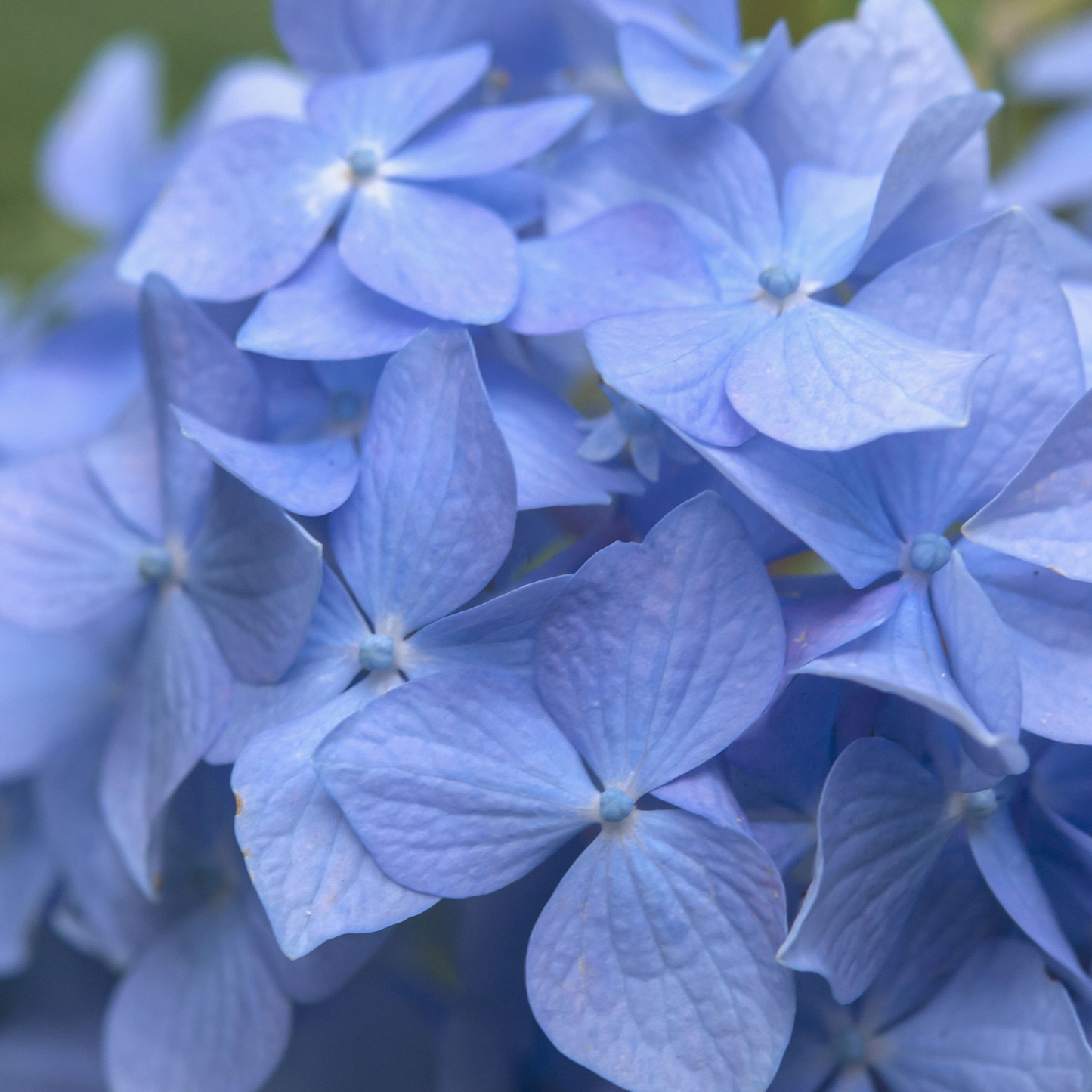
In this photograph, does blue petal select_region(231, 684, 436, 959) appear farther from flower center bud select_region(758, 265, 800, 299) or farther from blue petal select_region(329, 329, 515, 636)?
flower center bud select_region(758, 265, 800, 299)

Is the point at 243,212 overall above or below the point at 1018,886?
above

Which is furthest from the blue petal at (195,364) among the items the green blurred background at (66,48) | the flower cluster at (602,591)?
the green blurred background at (66,48)

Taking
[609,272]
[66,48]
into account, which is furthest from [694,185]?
[66,48]

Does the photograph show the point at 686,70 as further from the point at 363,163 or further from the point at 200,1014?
the point at 200,1014

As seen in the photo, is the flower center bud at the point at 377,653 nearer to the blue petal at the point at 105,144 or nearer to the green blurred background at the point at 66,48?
the blue petal at the point at 105,144

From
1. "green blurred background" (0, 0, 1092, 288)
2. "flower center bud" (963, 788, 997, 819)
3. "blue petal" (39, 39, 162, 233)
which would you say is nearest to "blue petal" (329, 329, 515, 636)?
"flower center bud" (963, 788, 997, 819)
